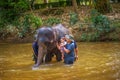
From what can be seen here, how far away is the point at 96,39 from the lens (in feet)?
54.2

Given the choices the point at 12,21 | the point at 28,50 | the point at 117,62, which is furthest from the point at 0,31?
the point at 117,62

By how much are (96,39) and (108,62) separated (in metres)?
5.70

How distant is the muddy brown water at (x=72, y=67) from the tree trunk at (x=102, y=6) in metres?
6.54

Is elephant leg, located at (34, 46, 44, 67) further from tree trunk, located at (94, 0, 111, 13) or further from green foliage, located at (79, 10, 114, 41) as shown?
tree trunk, located at (94, 0, 111, 13)

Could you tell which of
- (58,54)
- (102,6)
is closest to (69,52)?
(58,54)

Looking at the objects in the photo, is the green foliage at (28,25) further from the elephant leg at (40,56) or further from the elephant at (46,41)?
the elephant leg at (40,56)

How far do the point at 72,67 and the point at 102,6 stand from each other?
10779mm

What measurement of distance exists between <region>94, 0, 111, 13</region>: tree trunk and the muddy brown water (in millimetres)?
6539

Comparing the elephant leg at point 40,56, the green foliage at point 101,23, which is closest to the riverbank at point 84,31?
the green foliage at point 101,23

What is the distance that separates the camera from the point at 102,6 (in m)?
20.5

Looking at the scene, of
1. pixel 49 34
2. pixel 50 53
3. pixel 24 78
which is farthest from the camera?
pixel 50 53

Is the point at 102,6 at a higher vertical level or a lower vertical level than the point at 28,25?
higher

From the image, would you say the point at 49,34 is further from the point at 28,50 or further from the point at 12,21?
the point at 12,21

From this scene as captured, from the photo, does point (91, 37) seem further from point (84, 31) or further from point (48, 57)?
point (48, 57)
